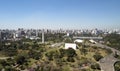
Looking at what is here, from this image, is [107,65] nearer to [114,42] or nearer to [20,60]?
[20,60]

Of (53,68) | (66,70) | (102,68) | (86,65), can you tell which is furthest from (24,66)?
(102,68)

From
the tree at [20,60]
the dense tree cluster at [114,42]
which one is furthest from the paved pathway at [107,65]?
the dense tree cluster at [114,42]

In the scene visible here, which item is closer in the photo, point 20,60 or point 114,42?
point 20,60

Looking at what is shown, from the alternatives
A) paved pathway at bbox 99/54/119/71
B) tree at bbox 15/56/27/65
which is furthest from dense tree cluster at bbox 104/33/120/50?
tree at bbox 15/56/27/65

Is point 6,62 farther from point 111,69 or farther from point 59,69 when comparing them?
point 111,69

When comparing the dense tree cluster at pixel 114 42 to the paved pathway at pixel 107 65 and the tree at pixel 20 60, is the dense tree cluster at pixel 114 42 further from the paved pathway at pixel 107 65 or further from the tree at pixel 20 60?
the tree at pixel 20 60

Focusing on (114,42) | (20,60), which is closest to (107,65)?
(20,60)

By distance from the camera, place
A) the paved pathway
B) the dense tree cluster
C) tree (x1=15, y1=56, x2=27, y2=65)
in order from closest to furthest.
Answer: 1. the paved pathway
2. tree (x1=15, y1=56, x2=27, y2=65)
3. the dense tree cluster

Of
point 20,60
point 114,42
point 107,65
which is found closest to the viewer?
point 107,65

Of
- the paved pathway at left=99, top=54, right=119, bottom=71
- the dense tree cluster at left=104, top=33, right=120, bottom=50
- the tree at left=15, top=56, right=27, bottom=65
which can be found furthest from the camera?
the dense tree cluster at left=104, top=33, right=120, bottom=50

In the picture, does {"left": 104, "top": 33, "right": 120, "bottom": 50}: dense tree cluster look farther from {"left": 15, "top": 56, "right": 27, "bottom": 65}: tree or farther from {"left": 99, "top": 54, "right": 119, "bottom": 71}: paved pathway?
{"left": 15, "top": 56, "right": 27, "bottom": 65}: tree

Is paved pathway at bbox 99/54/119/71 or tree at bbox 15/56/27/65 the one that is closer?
paved pathway at bbox 99/54/119/71
